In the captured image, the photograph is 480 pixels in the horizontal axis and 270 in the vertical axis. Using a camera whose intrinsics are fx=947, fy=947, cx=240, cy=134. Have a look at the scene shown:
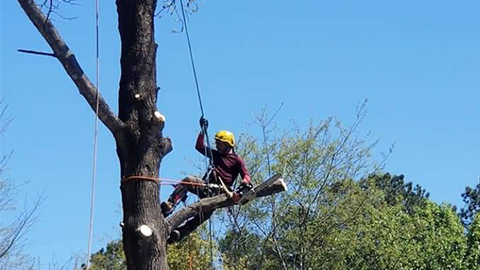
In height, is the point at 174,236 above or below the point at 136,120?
below

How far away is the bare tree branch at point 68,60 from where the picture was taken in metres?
7.29

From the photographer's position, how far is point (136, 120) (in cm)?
741

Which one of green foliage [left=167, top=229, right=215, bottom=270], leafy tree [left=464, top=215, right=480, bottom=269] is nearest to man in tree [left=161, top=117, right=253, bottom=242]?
green foliage [left=167, top=229, right=215, bottom=270]

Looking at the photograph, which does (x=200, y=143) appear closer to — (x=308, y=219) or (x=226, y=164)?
(x=226, y=164)

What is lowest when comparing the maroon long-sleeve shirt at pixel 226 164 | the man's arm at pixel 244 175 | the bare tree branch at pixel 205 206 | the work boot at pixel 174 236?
the work boot at pixel 174 236

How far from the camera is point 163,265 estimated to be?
7.11m

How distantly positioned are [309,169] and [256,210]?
1.65 meters

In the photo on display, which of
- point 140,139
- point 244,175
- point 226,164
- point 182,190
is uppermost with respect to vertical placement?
point 226,164

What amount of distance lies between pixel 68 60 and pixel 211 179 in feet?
6.85

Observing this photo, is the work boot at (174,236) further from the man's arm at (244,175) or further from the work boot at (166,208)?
the man's arm at (244,175)

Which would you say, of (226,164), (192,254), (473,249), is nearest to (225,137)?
(226,164)

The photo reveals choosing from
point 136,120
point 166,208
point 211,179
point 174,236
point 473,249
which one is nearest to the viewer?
point 136,120

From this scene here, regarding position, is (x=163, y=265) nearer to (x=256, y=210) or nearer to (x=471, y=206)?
(x=256, y=210)

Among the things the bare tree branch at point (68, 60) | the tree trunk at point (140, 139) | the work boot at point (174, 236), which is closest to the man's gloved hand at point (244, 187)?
the work boot at point (174, 236)
